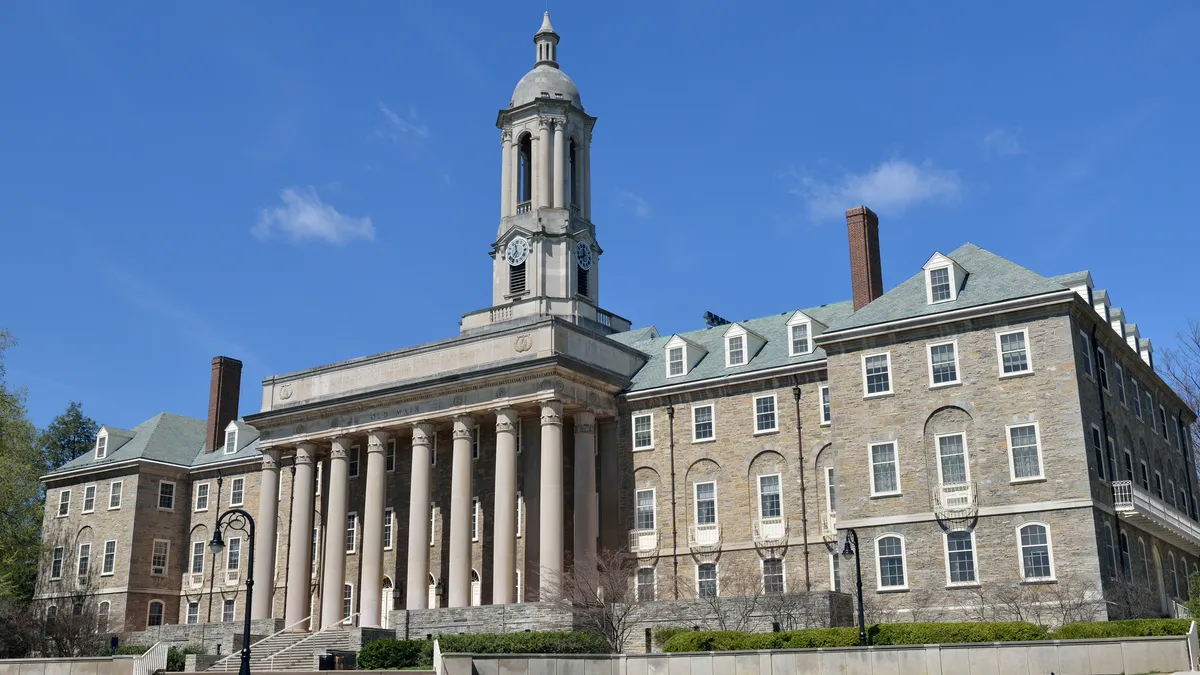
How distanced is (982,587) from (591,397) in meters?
19.5

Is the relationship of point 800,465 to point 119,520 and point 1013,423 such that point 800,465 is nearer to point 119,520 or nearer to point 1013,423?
point 1013,423

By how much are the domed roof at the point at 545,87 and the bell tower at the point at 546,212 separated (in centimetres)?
5

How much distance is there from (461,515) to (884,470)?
18373 mm

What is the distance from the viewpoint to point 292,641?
54750 millimetres

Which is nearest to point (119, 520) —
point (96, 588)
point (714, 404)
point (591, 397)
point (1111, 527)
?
point (96, 588)

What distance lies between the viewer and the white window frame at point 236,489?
230 feet

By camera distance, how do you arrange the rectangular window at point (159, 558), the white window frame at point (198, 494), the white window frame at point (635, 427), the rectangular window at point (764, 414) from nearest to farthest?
1. the rectangular window at point (764, 414)
2. the white window frame at point (635, 427)
3. the rectangular window at point (159, 558)
4. the white window frame at point (198, 494)

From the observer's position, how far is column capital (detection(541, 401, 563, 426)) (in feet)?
173

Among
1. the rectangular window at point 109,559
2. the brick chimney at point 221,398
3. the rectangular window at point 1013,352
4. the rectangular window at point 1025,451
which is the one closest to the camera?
the rectangular window at point 1025,451

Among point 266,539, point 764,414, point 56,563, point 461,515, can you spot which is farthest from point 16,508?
point 764,414

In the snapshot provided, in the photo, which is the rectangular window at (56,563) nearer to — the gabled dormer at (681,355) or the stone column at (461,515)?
the stone column at (461,515)

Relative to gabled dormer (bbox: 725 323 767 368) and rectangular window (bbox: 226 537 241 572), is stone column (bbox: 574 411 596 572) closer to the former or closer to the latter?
gabled dormer (bbox: 725 323 767 368)

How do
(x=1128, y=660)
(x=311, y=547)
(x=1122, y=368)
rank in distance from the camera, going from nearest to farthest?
(x=1128, y=660) < (x=1122, y=368) < (x=311, y=547)

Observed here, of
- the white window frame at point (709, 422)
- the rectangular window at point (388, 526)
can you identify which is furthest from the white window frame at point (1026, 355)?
the rectangular window at point (388, 526)
